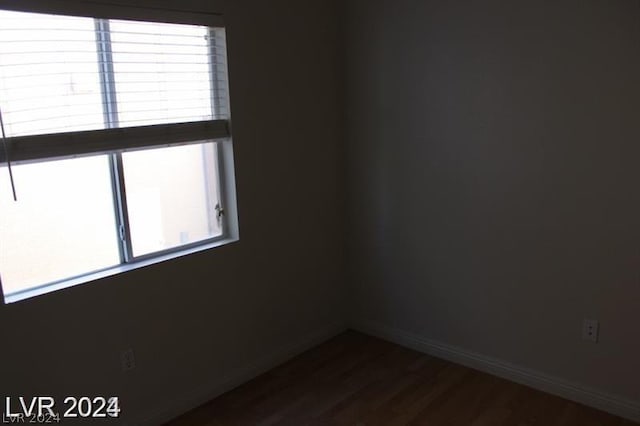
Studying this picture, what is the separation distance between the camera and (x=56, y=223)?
8.10ft

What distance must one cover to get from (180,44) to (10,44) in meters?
0.81

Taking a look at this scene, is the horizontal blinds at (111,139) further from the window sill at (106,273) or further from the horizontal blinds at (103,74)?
the window sill at (106,273)

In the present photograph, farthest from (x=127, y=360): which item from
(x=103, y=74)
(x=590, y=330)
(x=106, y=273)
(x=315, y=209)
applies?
(x=590, y=330)

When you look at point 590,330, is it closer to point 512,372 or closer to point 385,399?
point 512,372

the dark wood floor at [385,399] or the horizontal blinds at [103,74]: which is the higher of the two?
the horizontal blinds at [103,74]

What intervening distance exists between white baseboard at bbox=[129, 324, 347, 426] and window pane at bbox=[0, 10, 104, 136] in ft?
4.90

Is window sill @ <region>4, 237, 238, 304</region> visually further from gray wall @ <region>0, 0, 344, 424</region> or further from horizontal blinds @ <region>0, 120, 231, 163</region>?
horizontal blinds @ <region>0, 120, 231, 163</region>

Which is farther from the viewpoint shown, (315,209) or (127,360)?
(315,209)

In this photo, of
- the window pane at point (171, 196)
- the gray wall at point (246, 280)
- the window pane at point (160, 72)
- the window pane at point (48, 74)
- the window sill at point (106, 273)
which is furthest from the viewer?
the window pane at point (171, 196)

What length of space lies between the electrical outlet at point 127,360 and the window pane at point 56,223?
436mm

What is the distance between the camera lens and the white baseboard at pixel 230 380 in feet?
9.36

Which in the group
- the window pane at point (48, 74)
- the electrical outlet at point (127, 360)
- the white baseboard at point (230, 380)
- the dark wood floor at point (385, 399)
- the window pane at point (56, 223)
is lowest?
the dark wood floor at point (385, 399)

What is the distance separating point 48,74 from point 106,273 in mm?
931

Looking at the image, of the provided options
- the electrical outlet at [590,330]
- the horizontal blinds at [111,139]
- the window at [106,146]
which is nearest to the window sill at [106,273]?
the window at [106,146]
